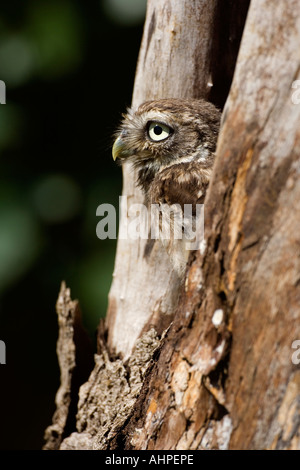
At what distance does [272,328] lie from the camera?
67.2 inches

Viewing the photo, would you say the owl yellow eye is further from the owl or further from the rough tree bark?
the rough tree bark

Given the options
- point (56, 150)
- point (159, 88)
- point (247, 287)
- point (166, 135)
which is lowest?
point (247, 287)

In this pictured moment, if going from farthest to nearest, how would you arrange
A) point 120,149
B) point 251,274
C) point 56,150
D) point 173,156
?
1. point 56,150
2. point 120,149
3. point 173,156
4. point 251,274

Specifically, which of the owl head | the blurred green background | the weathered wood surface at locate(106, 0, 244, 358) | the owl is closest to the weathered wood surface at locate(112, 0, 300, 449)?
the owl

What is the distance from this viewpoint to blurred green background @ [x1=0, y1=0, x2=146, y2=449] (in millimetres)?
4180

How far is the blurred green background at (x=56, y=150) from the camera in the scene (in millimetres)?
4180

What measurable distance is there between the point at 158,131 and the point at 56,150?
149 cm

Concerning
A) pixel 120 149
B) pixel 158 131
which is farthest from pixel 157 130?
pixel 120 149

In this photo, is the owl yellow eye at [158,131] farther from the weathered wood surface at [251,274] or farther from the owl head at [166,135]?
the weathered wood surface at [251,274]

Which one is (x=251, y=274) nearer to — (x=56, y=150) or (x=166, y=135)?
(x=166, y=135)

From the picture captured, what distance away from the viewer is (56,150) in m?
4.41

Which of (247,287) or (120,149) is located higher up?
(120,149)

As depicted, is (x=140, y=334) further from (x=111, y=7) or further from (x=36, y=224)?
(x=111, y=7)

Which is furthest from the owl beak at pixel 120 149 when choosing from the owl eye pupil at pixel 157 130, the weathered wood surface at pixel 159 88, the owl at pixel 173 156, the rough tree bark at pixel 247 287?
the rough tree bark at pixel 247 287
